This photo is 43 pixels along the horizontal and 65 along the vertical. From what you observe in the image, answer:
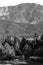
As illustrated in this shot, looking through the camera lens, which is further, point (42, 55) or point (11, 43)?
point (11, 43)

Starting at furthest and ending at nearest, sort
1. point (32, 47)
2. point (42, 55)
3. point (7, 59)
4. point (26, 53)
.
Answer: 1. point (32, 47)
2. point (26, 53)
3. point (42, 55)
4. point (7, 59)

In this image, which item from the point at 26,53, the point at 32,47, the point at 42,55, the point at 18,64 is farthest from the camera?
the point at 32,47

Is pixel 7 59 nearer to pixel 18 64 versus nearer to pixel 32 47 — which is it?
pixel 18 64

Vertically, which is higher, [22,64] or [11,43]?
[22,64]

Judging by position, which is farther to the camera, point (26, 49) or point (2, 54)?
point (26, 49)

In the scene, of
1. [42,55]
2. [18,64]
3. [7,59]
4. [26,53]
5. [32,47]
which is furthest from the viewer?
[32,47]

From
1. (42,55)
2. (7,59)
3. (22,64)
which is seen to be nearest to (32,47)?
(42,55)

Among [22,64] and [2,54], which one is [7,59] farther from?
[22,64]

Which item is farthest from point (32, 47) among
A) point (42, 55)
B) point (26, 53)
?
point (42, 55)

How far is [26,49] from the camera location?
125 m

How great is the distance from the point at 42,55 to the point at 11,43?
43912 millimetres

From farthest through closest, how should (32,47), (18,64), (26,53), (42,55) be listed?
(32,47) → (26,53) → (42,55) → (18,64)

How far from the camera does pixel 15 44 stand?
143 meters

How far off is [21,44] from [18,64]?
58.1 metres
